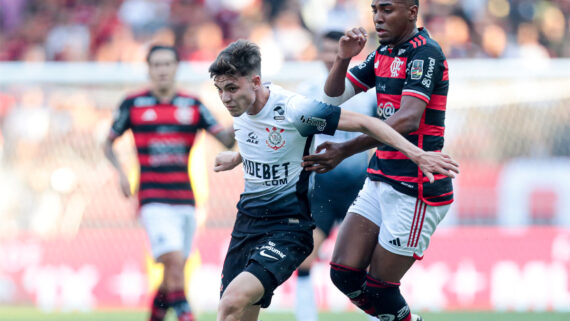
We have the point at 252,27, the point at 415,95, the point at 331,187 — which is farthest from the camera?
the point at 252,27

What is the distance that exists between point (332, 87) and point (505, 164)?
210 inches

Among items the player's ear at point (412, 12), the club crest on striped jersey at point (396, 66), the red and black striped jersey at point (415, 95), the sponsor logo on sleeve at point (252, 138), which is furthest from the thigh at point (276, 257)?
the player's ear at point (412, 12)

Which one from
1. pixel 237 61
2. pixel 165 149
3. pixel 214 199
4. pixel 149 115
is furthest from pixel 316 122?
pixel 214 199

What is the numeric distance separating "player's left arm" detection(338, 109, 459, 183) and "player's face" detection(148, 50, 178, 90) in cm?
303

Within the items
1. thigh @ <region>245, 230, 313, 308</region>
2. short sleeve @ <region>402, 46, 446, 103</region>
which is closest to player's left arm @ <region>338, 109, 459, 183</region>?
short sleeve @ <region>402, 46, 446, 103</region>

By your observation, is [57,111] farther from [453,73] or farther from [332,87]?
[332,87]

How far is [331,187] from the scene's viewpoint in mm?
7426

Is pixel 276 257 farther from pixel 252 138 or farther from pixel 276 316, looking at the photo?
pixel 276 316

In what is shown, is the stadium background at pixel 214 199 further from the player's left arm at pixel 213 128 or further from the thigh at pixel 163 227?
the thigh at pixel 163 227

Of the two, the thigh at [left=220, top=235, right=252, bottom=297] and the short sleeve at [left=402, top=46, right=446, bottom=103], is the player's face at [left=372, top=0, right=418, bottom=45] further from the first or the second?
the thigh at [left=220, top=235, right=252, bottom=297]

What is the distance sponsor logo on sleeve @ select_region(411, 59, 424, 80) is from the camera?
16.5ft

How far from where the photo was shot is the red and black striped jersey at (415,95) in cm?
505

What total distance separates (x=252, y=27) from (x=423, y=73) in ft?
28.5

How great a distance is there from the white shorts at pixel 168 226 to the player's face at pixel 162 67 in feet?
3.65
